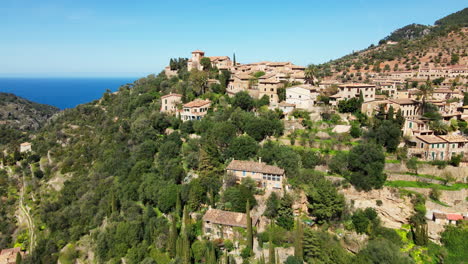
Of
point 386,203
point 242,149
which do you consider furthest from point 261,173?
Answer: point 386,203

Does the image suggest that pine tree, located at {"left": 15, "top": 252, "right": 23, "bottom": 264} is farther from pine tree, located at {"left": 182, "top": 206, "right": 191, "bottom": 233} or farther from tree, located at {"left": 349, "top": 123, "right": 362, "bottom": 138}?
tree, located at {"left": 349, "top": 123, "right": 362, "bottom": 138}

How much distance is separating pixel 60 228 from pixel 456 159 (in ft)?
182

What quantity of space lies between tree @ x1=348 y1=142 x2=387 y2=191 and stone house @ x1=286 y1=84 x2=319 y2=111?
44.8ft

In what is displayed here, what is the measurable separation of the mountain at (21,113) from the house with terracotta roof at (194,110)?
9049 centimetres

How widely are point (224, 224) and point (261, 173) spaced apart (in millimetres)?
7244

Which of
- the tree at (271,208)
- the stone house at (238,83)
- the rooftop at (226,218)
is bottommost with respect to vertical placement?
the rooftop at (226,218)

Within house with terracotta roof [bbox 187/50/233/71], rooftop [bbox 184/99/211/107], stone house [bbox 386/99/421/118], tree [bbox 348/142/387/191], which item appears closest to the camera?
tree [bbox 348/142/387/191]

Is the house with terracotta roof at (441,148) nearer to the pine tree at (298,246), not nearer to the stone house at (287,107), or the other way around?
the stone house at (287,107)

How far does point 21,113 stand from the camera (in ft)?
405

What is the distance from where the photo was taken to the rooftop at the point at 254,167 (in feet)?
110

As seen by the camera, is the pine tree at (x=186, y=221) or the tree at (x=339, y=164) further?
the tree at (x=339, y=164)

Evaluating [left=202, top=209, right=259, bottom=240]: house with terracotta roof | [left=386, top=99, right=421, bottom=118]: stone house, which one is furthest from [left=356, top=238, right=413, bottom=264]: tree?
[left=386, top=99, right=421, bottom=118]: stone house

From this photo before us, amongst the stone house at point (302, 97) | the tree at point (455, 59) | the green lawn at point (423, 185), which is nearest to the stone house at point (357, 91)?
the stone house at point (302, 97)

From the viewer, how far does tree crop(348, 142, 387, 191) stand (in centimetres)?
3097
